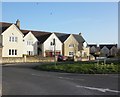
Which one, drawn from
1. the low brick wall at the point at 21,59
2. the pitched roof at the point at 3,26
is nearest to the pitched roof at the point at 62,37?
the pitched roof at the point at 3,26

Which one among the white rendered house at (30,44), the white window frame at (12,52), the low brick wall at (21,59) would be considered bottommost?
the low brick wall at (21,59)

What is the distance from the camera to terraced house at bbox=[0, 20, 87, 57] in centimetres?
6234

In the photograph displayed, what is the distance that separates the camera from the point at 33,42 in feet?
238

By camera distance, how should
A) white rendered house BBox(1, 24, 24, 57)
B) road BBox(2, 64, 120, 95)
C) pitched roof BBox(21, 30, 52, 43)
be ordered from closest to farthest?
road BBox(2, 64, 120, 95)
white rendered house BBox(1, 24, 24, 57)
pitched roof BBox(21, 30, 52, 43)

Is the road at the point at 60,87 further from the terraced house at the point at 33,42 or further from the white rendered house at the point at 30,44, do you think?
the white rendered house at the point at 30,44

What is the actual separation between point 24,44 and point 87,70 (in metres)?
44.8

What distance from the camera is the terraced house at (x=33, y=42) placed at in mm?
62344

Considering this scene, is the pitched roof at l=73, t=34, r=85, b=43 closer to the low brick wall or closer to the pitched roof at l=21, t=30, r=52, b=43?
the pitched roof at l=21, t=30, r=52, b=43

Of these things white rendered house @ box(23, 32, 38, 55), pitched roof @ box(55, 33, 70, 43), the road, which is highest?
pitched roof @ box(55, 33, 70, 43)

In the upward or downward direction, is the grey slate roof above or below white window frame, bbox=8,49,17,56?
above

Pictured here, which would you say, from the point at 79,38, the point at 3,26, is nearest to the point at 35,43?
the point at 3,26

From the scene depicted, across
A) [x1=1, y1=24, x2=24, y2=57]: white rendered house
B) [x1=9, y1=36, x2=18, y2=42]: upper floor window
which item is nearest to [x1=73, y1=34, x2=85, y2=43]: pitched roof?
[x1=1, y1=24, x2=24, y2=57]: white rendered house

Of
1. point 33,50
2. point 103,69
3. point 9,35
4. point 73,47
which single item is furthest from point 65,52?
point 103,69

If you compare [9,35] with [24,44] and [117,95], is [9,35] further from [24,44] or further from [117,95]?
[117,95]
